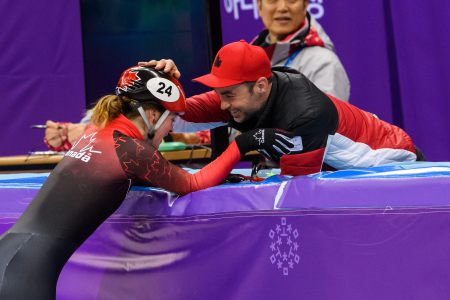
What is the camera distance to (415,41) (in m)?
5.70

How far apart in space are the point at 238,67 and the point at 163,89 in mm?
313

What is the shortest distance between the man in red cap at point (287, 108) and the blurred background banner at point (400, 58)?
266 centimetres

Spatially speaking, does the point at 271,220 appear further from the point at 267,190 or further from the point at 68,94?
the point at 68,94

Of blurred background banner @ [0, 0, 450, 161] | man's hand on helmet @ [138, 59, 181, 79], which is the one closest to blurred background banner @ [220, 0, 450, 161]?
blurred background banner @ [0, 0, 450, 161]

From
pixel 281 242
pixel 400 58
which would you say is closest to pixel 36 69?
pixel 400 58

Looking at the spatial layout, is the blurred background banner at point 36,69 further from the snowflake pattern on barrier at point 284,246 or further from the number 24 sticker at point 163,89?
the snowflake pattern on barrier at point 284,246

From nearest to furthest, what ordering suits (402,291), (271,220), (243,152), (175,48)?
(402,291) < (271,220) < (243,152) < (175,48)

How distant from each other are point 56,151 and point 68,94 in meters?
2.03

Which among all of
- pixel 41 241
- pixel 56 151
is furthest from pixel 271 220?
pixel 56 151

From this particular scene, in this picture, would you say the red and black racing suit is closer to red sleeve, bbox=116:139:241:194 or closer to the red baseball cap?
red sleeve, bbox=116:139:241:194

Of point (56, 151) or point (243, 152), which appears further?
point (56, 151)

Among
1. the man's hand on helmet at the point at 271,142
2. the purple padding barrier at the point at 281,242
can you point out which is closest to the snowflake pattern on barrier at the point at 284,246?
the purple padding barrier at the point at 281,242

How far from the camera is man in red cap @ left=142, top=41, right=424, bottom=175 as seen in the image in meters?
2.95

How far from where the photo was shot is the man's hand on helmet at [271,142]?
2.88m
